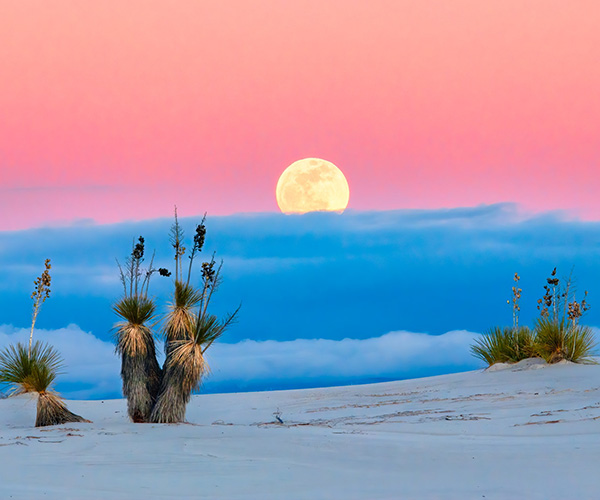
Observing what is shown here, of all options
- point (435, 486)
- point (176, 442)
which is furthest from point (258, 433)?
point (435, 486)

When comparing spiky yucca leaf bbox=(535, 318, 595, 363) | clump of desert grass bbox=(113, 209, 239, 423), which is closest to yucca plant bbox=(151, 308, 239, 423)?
clump of desert grass bbox=(113, 209, 239, 423)

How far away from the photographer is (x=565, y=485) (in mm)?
7953

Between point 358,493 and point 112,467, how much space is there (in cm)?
296

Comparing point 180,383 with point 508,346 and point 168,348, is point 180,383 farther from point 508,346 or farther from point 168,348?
point 508,346

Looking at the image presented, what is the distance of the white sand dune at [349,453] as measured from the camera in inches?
307

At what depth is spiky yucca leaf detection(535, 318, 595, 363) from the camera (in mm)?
19703

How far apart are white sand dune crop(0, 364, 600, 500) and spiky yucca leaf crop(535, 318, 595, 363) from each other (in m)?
2.29

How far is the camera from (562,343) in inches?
774

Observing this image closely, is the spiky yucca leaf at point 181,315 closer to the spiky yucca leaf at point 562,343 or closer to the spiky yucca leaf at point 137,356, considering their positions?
the spiky yucca leaf at point 137,356

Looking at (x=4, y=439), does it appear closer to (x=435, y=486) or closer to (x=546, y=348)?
(x=435, y=486)

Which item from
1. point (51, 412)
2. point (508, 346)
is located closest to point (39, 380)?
point (51, 412)

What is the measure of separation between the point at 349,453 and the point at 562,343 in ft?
36.7

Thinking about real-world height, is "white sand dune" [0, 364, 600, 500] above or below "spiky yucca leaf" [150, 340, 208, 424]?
below

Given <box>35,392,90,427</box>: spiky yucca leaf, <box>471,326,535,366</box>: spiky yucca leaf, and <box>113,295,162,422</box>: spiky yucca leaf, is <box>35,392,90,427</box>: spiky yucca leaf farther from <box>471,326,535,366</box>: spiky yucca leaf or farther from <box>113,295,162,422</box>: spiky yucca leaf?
<box>471,326,535,366</box>: spiky yucca leaf
